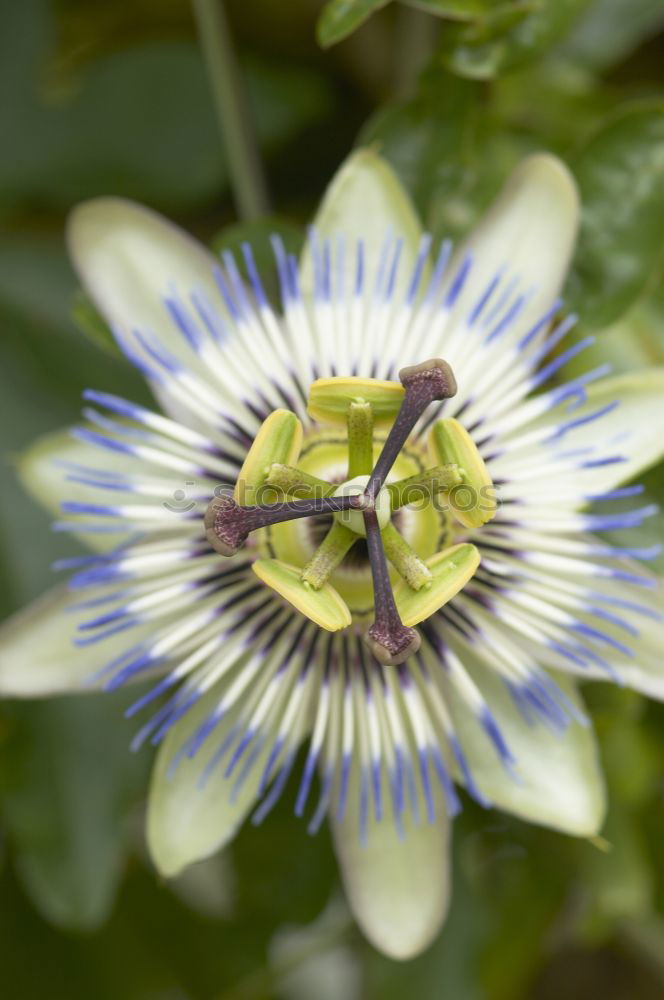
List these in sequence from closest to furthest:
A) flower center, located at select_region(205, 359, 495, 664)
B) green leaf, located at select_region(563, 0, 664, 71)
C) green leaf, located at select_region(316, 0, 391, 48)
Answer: flower center, located at select_region(205, 359, 495, 664) < green leaf, located at select_region(316, 0, 391, 48) < green leaf, located at select_region(563, 0, 664, 71)

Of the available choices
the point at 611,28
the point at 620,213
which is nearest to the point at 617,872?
the point at 620,213

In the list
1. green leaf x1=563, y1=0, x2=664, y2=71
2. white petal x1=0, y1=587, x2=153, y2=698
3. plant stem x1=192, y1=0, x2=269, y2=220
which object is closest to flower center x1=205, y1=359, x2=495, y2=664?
white petal x1=0, y1=587, x2=153, y2=698

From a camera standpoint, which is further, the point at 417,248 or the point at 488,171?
the point at 488,171

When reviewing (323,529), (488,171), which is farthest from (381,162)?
(323,529)

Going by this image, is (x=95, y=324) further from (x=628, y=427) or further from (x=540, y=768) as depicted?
(x=540, y=768)

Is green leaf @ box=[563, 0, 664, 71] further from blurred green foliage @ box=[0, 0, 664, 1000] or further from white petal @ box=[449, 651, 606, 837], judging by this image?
white petal @ box=[449, 651, 606, 837]

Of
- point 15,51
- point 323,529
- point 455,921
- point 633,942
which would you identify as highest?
point 15,51

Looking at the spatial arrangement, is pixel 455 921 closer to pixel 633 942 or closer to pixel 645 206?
pixel 633 942
